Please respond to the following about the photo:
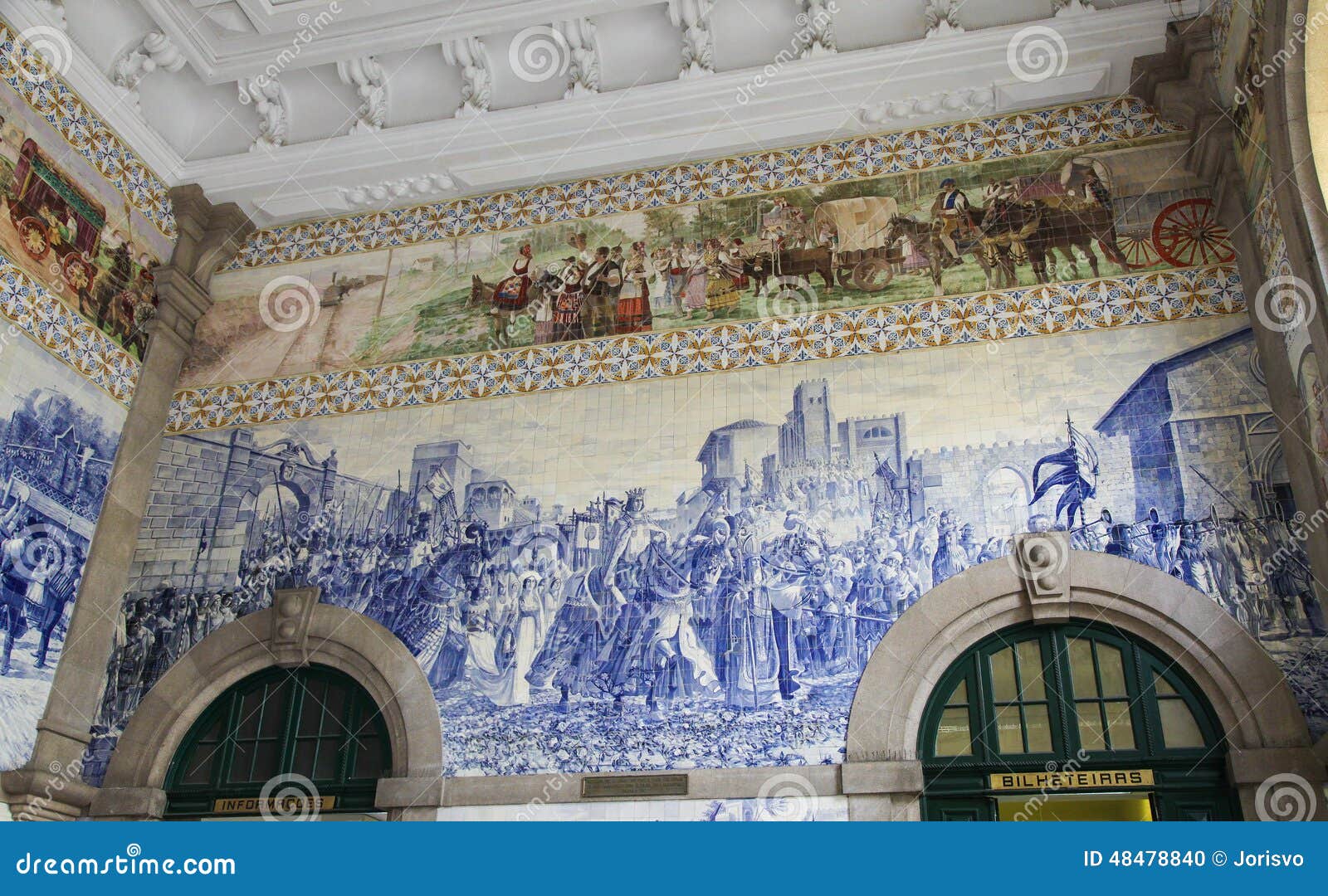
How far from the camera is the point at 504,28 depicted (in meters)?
9.27

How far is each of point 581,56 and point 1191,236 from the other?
4786 mm

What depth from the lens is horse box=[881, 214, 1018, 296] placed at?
8.50 meters

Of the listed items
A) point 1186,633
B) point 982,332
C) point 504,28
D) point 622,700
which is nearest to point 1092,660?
point 1186,633

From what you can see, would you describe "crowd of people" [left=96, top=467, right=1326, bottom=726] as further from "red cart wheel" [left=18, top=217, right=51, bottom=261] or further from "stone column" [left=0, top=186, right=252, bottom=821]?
"red cart wheel" [left=18, top=217, right=51, bottom=261]

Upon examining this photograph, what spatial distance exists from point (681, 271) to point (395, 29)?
298 centimetres

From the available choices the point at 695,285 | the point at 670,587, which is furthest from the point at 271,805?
the point at 695,285

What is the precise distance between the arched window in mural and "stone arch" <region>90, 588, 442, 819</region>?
155 inches

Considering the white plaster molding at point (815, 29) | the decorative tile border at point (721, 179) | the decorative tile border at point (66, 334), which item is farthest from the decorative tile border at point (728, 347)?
the white plaster molding at point (815, 29)

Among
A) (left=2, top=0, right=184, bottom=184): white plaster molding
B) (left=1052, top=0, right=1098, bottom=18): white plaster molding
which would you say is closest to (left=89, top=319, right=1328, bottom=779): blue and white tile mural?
(left=1052, top=0, right=1098, bottom=18): white plaster molding

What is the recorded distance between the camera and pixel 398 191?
10.1 m

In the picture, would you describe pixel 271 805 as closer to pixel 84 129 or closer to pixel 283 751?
pixel 283 751

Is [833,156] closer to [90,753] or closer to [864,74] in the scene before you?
[864,74]

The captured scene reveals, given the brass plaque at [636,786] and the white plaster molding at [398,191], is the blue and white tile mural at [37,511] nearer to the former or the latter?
the white plaster molding at [398,191]

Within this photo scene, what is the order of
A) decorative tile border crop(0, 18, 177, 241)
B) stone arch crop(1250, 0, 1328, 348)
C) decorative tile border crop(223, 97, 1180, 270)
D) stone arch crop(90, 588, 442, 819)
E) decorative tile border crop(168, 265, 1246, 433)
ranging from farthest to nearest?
decorative tile border crop(223, 97, 1180, 270)
decorative tile border crop(0, 18, 177, 241)
decorative tile border crop(168, 265, 1246, 433)
stone arch crop(90, 588, 442, 819)
stone arch crop(1250, 0, 1328, 348)
